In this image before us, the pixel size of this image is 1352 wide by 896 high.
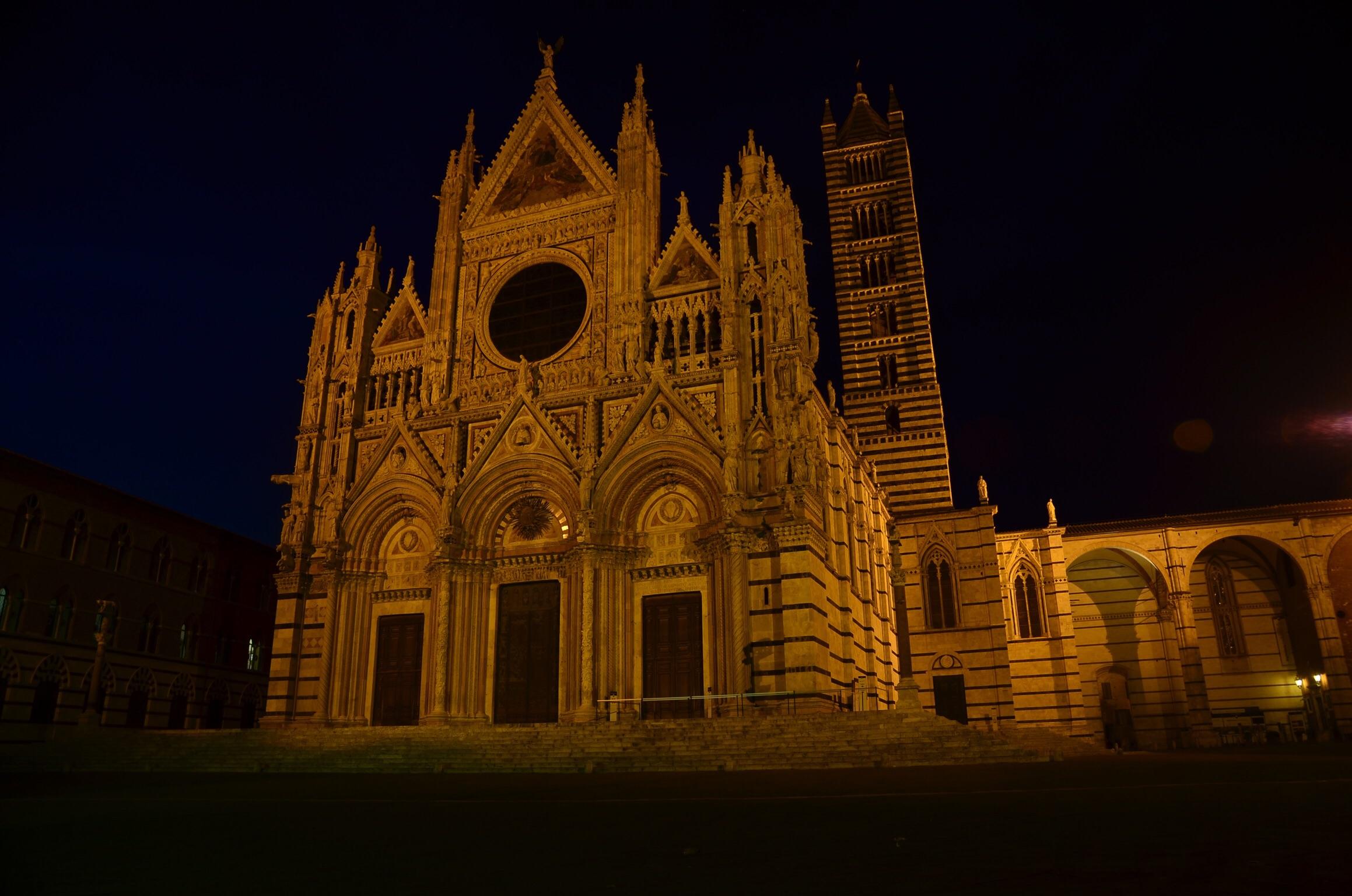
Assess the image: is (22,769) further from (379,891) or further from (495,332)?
(379,891)

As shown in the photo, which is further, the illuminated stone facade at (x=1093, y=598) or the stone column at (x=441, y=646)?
the illuminated stone facade at (x=1093, y=598)

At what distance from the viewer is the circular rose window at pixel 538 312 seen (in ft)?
102

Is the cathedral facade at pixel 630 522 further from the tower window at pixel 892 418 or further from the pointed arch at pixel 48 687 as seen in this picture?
the pointed arch at pixel 48 687

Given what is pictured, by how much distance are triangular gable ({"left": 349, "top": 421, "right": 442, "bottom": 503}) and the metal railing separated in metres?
10.0

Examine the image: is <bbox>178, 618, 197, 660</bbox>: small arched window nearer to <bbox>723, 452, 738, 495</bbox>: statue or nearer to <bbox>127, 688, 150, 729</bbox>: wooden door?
<bbox>127, 688, 150, 729</bbox>: wooden door

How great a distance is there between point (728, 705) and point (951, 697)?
15726mm

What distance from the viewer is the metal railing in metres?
23.8

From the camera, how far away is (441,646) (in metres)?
27.9

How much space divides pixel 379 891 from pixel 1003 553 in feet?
128

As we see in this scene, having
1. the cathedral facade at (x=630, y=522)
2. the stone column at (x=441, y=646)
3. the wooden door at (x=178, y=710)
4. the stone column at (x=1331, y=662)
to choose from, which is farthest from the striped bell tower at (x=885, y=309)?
the wooden door at (x=178, y=710)

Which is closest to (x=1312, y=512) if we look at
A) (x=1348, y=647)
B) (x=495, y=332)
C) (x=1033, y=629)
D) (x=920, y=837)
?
(x=1348, y=647)

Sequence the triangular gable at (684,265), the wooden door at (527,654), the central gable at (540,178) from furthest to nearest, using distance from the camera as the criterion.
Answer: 1. the central gable at (540,178)
2. the triangular gable at (684,265)
3. the wooden door at (527,654)

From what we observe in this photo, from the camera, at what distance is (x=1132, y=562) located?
141 feet

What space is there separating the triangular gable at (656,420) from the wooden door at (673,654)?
15.1 feet
